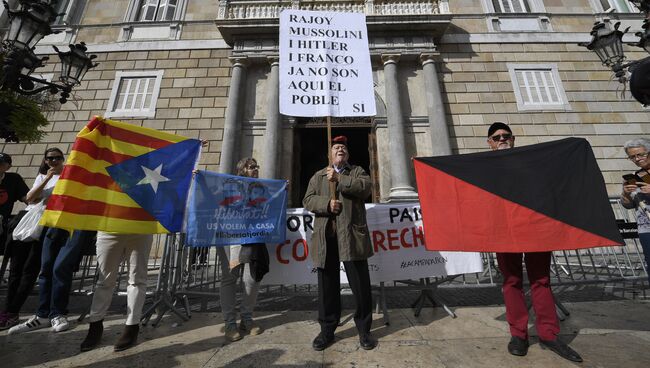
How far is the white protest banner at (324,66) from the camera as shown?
308 centimetres

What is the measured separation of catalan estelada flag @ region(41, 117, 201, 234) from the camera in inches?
102

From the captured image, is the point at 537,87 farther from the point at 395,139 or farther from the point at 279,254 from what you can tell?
the point at 279,254

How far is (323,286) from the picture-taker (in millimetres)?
2742

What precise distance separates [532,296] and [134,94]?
1262cm

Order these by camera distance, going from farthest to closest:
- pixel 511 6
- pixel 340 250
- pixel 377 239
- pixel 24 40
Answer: pixel 511 6 < pixel 24 40 < pixel 377 239 < pixel 340 250

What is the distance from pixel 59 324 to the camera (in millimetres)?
3125

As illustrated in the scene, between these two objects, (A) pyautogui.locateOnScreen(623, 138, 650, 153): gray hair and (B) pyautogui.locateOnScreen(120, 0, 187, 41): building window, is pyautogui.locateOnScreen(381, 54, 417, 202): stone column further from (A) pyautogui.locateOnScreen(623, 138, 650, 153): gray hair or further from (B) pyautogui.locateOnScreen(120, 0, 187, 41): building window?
(B) pyautogui.locateOnScreen(120, 0, 187, 41): building window

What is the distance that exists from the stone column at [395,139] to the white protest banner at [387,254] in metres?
4.62

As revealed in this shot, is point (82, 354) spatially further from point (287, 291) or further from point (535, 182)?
point (535, 182)

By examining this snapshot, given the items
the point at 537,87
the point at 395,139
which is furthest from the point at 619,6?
the point at 395,139

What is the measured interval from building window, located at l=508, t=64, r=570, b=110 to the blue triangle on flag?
1117 cm

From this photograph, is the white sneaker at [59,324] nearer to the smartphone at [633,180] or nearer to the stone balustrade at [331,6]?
the smartphone at [633,180]

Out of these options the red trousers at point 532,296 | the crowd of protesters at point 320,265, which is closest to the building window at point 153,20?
the crowd of protesters at point 320,265

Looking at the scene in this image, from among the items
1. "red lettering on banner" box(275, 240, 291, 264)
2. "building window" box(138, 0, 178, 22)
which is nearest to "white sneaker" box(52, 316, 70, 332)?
"red lettering on banner" box(275, 240, 291, 264)
